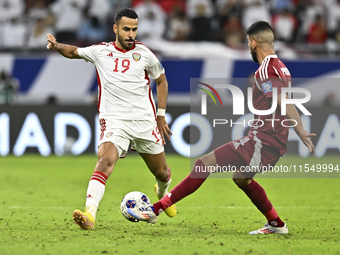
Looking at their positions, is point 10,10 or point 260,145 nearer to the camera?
point 260,145

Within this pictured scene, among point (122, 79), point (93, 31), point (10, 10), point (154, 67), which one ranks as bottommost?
point (122, 79)

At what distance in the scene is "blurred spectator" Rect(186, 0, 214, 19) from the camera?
1616 centimetres

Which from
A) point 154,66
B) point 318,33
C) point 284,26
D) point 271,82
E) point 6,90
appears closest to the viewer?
point 271,82

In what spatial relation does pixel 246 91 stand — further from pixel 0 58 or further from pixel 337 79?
pixel 0 58

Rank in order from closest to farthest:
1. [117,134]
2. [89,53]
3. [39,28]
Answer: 1. [117,134]
2. [89,53]
3. [39,28]

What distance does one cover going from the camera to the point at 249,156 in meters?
5.38

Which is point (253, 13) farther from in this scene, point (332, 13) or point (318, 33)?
point (332, 13)

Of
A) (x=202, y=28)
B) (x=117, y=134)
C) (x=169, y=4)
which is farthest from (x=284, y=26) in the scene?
(x=117, y=134)

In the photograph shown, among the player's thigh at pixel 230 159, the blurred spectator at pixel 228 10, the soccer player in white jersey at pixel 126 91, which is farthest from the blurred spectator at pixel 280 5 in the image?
the player's thigh at pixel 230 159

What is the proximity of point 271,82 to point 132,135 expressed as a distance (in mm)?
1618

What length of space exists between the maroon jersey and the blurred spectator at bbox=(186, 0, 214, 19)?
11005mm

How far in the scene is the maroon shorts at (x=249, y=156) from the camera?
5375 mm

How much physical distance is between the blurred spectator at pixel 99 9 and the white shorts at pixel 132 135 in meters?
10.5

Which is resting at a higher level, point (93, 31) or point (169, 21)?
point (169, 21)
